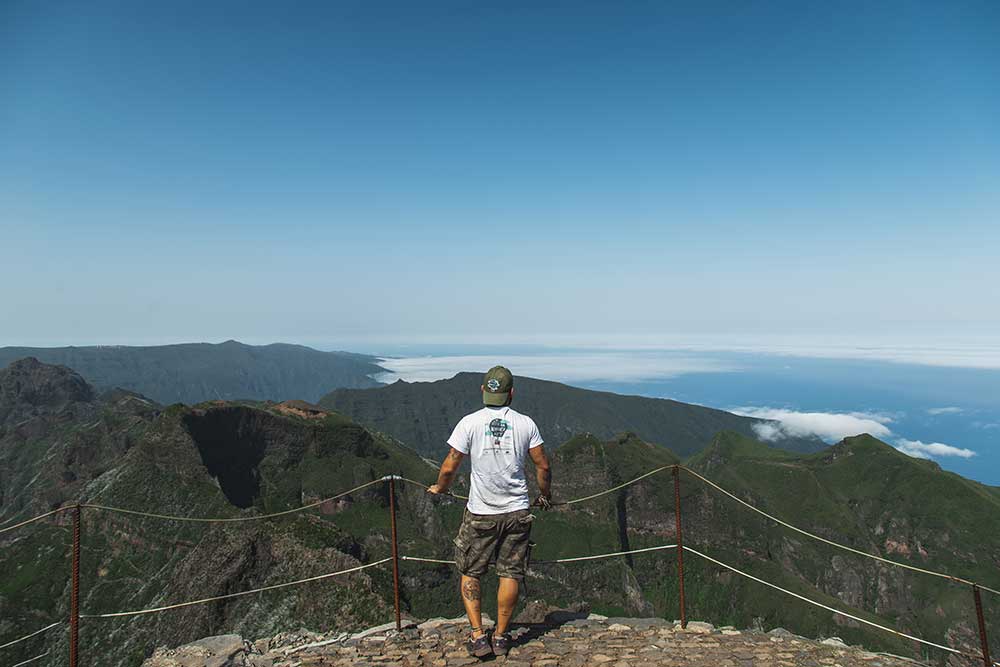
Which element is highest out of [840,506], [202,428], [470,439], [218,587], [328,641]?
[470,439]

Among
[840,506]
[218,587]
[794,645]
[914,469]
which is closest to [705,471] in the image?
[840,506]

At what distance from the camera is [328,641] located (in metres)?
9.03

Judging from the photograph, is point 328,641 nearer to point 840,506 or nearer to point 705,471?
point 840,506

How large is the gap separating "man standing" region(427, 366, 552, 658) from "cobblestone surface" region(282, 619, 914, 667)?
2.33 ft

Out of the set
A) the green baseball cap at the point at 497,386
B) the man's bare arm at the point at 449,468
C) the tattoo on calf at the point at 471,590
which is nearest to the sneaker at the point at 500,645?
the tattoo on calf at the point at 471,590

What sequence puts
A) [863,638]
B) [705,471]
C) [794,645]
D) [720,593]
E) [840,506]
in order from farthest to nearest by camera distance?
[705,471] → [840,506] → [720,593] → [863,638] → [794,645]

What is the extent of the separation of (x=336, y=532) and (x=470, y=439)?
228ft

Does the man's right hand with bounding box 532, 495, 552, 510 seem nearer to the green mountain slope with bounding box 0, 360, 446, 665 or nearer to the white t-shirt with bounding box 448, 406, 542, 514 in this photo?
the white t-shirt with bounding box 448, 406, 542, 514

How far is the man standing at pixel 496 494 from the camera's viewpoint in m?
7.38

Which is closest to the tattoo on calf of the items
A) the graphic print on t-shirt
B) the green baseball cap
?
the graphic print on t-shirt

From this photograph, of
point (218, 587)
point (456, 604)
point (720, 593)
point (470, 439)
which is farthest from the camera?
point (720, 593)

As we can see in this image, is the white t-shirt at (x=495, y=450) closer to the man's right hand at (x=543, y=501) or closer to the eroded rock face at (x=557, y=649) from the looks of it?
the man's right hand at (x=543, y=501)

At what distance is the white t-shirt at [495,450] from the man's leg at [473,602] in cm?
112

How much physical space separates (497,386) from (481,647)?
Result: 12.2ft
